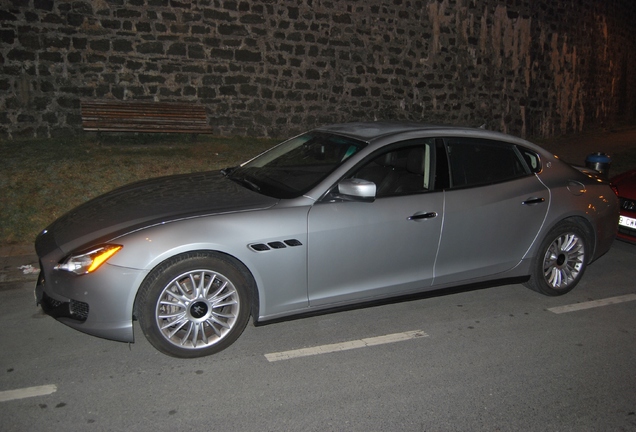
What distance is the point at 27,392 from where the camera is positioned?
374 cm

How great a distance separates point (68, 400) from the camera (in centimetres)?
367

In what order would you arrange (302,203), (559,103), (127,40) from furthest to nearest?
(559,103) → (127,40) → (302,203)

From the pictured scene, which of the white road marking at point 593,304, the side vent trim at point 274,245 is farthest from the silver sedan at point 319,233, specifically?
the white road marking at point 593,304

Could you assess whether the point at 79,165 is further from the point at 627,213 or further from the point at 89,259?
the point at 627,213

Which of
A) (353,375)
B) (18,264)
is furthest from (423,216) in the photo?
(18,264)

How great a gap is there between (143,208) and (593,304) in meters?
4.19

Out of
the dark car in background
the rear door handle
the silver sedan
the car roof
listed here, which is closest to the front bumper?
the silver sedan

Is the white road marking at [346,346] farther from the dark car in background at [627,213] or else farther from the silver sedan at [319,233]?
the dark car in background at [627,213]

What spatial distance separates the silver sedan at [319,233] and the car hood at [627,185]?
1368 millimetres

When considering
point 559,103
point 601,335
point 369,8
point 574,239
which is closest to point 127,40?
point 369,8

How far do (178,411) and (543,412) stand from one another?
2.27m

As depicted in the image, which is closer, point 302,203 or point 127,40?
point 302,203

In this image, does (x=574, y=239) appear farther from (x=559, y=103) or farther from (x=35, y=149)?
(x=559, y=103)

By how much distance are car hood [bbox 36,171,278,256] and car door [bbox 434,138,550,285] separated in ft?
5.16
